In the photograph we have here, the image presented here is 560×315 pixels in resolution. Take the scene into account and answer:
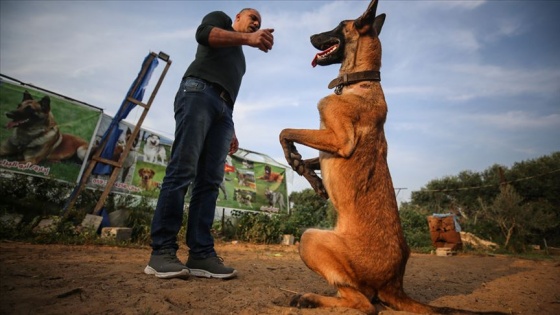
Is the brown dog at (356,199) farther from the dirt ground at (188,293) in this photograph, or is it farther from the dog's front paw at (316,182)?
the dirt ground at (188,293)

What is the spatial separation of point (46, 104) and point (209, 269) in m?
7.83

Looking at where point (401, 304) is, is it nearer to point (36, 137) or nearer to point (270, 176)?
point (36, 137)

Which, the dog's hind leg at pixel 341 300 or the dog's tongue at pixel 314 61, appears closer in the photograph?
the dog's hind leg at pixel 341 300

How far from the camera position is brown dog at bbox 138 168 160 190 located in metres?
9.36

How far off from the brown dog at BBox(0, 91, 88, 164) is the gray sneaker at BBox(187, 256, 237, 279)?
695cm

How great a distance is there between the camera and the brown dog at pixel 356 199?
1985mm

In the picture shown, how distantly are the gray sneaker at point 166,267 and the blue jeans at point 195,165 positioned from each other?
0.08 meters

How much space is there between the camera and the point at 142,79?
27.5 feet

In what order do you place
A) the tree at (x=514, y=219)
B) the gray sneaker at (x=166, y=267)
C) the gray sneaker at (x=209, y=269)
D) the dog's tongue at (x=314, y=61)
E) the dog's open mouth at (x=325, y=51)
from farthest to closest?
the tree at (x=514, y=219), the dog's tongue at (x=314, y=61), the dog's open mouth at (x=325, y=51), the gray sneaker at (x=209, y=269), the gray sneaker at (x=166, y=267)

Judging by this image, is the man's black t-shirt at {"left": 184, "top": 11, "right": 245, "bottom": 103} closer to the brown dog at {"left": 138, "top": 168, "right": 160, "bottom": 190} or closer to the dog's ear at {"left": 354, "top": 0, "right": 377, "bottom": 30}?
the dog's ear at {"left": 354, "top": 0, "right": 377, "bottom": 30}

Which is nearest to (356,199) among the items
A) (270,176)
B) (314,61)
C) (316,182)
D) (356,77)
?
(316,182)

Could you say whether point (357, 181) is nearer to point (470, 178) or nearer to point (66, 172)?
point (66, 172)

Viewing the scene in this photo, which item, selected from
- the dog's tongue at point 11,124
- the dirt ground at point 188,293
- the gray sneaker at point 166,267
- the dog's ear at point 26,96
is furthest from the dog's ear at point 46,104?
the gray sneaker at point 166,267

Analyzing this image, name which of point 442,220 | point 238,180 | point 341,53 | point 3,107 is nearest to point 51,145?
point 3,107
